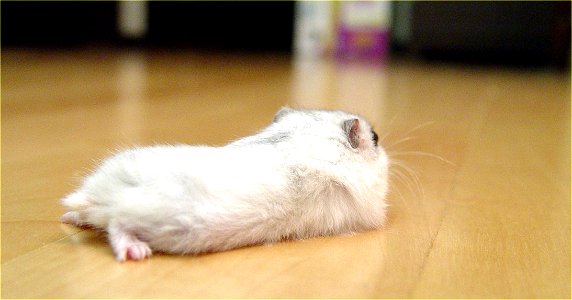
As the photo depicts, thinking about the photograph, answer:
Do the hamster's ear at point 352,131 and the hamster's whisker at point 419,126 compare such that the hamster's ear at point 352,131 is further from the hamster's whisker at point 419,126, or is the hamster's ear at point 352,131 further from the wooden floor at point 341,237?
the hamster's whisker at point 419,126

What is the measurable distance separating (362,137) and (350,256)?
216 millimetres

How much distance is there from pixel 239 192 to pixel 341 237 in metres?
0.20

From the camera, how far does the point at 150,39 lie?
596cm

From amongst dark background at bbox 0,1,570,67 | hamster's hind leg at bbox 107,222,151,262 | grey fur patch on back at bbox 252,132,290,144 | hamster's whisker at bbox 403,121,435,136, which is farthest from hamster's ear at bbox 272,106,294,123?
dark background at bbox 0,1,570,67

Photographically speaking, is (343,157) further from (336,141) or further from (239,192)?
(239,192)

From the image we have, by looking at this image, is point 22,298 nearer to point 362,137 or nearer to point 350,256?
point 350,256

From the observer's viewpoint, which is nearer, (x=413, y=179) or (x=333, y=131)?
(x=333, y=131)

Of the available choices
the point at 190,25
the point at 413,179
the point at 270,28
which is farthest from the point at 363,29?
the point at 413,179

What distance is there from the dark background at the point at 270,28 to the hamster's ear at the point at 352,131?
3.60 m

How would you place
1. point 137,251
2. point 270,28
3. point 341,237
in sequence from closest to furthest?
point 137,251 → point 341,237 → point 270,28

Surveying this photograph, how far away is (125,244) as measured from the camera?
922 mm

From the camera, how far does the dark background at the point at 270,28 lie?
447 cm

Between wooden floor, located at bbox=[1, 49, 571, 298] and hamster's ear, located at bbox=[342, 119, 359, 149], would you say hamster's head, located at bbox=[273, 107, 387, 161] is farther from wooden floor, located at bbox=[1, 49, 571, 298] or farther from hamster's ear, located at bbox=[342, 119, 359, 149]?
wooden floor, located at bbox=[1, 49, 571, 298]

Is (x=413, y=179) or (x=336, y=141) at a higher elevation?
(x=336, y=141)
